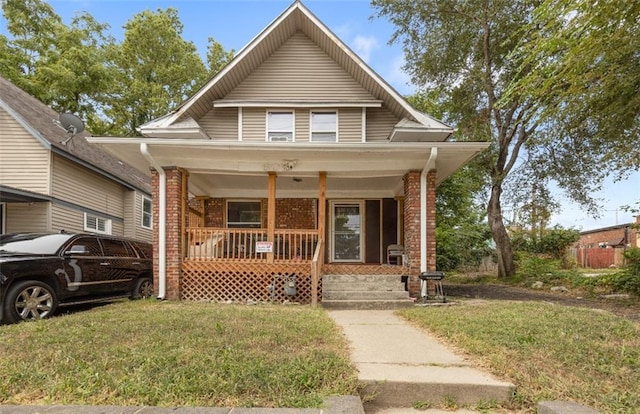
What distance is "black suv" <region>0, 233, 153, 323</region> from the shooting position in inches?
226

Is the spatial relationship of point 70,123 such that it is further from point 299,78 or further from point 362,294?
point 362,294

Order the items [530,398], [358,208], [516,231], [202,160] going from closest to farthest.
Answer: [530,398] < [202,160] < [358,208] < [516,231]

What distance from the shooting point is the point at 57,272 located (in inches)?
251

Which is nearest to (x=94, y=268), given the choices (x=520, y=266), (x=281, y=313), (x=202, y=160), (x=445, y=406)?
(x=202, y=160)

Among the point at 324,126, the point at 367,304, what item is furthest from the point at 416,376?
the point at 324,126

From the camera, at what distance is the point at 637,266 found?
1054 centimetres

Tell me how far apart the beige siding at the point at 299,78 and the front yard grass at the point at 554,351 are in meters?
6.99

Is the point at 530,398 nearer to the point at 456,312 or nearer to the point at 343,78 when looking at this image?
the point at 456,312

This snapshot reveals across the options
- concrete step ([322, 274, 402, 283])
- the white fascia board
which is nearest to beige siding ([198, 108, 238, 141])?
the white fascia board

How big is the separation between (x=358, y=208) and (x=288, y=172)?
4004mm

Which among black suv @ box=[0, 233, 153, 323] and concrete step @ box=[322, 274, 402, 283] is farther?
concrete step @ box=[322, 274, 402, 283]

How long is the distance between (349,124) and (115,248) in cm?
661

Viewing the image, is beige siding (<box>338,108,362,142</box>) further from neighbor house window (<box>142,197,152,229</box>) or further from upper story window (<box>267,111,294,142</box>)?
neighbor house window (<box>142,197,152,229</box>)

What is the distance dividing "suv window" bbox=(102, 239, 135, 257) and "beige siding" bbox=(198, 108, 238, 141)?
395 cm
